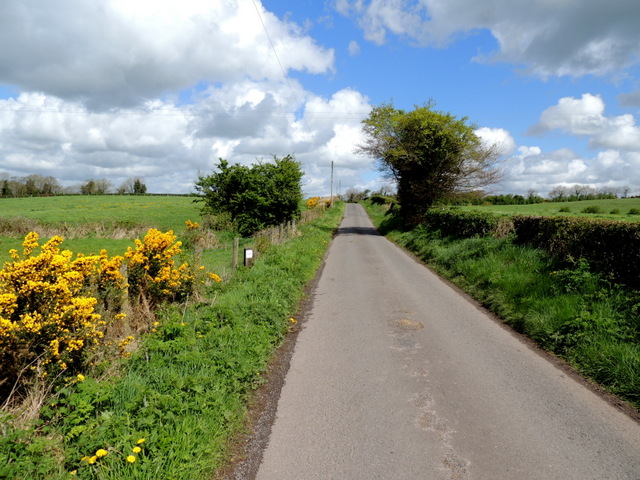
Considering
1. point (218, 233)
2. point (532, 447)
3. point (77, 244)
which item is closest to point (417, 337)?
point (532, 447)

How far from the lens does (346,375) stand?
18.2 feet

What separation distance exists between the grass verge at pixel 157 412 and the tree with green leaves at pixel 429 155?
79.6 feet

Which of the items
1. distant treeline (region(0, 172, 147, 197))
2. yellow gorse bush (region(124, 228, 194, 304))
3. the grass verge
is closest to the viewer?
the grass verge

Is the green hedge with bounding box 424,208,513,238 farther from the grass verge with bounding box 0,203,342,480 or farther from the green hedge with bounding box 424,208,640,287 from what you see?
the grass verge with bounding box 0,203,342,480

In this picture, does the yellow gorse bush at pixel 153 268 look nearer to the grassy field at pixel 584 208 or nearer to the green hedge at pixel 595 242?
the green hedge at pixel 595 242

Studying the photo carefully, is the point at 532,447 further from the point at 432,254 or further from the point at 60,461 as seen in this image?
the point at 432,254

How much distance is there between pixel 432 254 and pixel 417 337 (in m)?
10.5

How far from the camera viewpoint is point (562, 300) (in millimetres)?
7766

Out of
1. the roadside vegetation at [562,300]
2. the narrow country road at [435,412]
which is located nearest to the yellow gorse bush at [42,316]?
the narrow country road at [435,412]

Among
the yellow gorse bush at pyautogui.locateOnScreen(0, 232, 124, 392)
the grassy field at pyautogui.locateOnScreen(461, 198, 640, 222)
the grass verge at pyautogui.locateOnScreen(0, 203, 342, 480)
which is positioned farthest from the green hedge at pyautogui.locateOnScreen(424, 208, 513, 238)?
the yellow gorse bush at pyautogui.locateOnScreen(0, 232, 124, 392)

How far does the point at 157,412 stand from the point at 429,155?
2785 cm

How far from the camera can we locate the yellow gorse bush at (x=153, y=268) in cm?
723

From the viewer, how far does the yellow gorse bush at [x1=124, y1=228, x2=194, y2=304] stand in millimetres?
7230

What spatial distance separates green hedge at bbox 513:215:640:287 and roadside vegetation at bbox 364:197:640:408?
0.25ft
